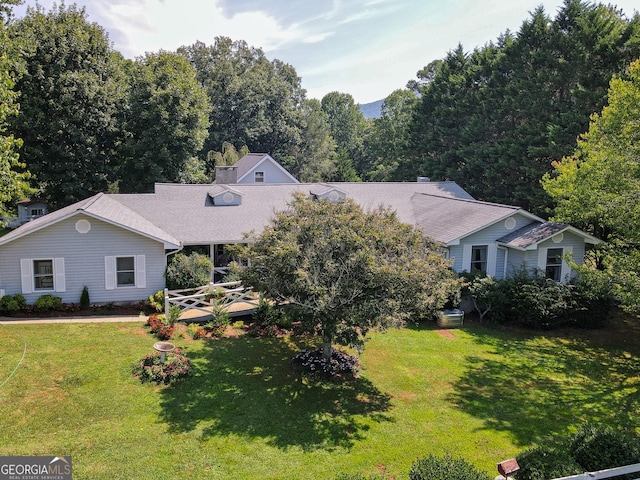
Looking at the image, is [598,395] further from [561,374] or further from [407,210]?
[407,210]

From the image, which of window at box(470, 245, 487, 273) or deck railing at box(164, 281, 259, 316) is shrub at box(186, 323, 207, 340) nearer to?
deck railing at box(164, 281, 259, 316)

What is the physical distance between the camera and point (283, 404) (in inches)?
464

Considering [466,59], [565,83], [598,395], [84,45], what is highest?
[466,59]

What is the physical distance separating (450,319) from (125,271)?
1372 cm

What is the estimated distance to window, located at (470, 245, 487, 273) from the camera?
68.4ft

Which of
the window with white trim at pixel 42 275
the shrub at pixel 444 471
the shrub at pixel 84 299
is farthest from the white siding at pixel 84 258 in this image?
the shrub at pixel 444 471

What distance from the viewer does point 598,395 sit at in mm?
13297

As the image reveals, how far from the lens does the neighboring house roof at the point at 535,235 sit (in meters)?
19.6

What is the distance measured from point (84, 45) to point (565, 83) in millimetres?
33061

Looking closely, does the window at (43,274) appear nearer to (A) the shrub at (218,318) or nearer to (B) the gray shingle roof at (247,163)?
(A) the shrub at (218,318)

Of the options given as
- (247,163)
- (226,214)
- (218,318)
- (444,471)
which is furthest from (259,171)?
(444,471)

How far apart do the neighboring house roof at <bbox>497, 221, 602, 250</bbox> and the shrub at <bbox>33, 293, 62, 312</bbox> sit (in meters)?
19.0

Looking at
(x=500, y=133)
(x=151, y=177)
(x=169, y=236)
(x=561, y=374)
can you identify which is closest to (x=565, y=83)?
(x=500, y=133)

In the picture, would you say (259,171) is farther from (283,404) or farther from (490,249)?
(283,404)
